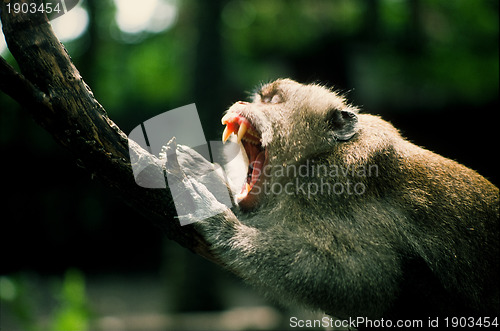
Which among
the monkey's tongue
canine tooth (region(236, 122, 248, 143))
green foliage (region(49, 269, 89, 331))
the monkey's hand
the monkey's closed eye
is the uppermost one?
the monkey's closed eye

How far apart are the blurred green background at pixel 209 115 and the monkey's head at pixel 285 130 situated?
358 cm

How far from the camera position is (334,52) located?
1270 cm

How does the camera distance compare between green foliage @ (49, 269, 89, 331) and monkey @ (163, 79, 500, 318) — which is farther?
green foliage @ (49, 269, 89, 331)

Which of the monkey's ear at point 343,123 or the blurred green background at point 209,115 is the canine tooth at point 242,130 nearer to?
the monkey's ear at point 343,123

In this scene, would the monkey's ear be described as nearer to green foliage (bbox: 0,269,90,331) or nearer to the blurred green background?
the blurred green background

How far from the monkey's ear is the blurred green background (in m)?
3.81

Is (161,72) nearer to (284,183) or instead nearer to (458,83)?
(458,83)

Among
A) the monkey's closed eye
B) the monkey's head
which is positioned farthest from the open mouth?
the monkey's closed eye

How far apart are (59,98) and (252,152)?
7.05 ft

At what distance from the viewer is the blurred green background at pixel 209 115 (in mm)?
10539

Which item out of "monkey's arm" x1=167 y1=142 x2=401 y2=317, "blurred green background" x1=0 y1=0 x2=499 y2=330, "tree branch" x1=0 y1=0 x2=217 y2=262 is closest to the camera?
"tree branch" x1=0 y1=0 x2=217 y2=262

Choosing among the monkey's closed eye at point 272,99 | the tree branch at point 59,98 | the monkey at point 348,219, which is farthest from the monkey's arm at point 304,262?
the monkey's closed eye at point 272,99

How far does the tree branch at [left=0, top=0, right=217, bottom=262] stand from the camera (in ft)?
9.91

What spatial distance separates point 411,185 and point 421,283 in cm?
89
